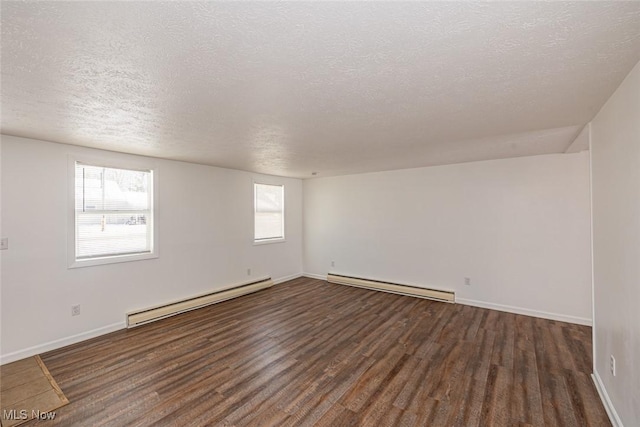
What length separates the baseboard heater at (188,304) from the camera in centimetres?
372

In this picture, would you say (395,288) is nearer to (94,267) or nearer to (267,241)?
(267,241)

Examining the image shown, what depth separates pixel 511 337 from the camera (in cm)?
335

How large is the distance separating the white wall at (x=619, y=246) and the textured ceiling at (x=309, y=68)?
9.6 inches

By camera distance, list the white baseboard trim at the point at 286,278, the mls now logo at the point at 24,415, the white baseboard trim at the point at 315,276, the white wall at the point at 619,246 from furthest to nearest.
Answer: the white baseboard trim at the point at 315,276, the white baseboard trim at the point at 286,278, the mls now logo at the point at 24,415, the white wall at the point at 619,246

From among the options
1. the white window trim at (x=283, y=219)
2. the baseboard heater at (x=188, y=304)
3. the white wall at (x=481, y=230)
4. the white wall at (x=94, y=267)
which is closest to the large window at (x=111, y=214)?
the white wall at (x=94, y=267)

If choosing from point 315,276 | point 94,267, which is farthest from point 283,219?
point 94,267

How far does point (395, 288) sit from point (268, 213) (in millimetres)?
3032

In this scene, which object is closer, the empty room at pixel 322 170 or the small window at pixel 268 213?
Answer: the empty room at pixel 322 170

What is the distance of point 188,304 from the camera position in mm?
4262

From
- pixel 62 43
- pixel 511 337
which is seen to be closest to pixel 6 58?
pixel 62 43

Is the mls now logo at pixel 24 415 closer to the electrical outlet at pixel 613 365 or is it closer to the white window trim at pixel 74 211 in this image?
the white window trim at pixel 74 211

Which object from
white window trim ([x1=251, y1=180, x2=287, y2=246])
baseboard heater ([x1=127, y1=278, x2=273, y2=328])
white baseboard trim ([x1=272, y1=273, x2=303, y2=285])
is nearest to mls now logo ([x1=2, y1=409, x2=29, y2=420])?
baseboard heater ([x1=127, y1=278, x2=273, y2=328])

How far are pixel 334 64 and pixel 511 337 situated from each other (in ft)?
12.3

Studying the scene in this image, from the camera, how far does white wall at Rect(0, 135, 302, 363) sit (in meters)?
2.90
